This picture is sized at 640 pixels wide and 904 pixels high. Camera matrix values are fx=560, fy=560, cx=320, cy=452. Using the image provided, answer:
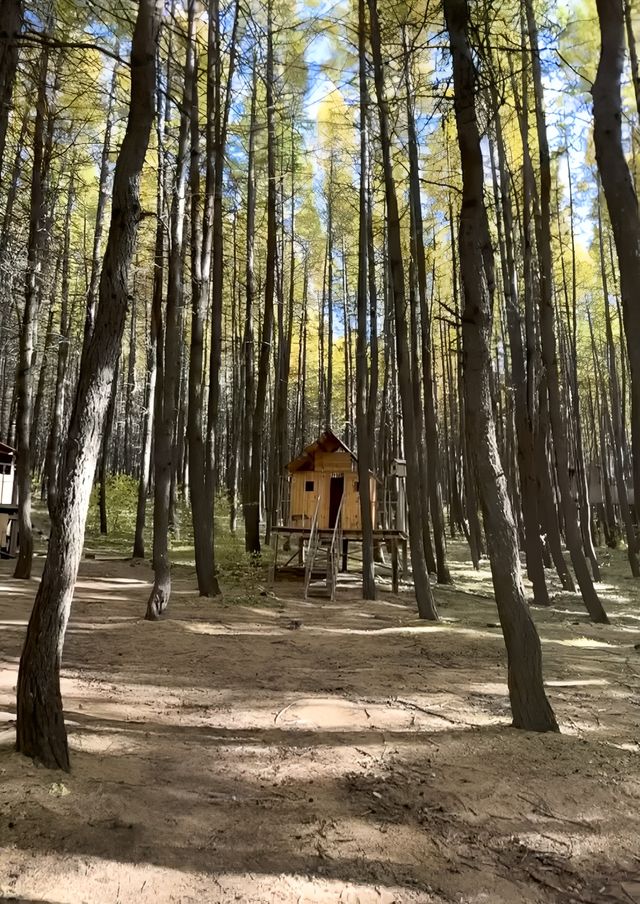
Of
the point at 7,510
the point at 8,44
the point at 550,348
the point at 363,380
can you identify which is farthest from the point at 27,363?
the point at 550,348

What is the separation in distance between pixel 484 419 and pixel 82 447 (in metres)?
3.02

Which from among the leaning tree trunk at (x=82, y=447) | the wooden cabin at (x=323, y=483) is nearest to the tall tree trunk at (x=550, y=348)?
the wooden cabin at (x=323, y=483)

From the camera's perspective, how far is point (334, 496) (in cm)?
1611

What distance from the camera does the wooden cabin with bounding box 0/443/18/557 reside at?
15.4 metres

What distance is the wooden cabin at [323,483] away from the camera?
50.1 ft

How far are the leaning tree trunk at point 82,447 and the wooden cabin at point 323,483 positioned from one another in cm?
1194

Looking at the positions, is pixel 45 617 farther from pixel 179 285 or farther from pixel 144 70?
pixel 179 285

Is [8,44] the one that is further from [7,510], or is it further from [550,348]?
[7,510]

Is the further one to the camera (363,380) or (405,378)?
(363,380)

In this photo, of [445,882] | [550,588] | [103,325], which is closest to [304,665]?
[445,882]

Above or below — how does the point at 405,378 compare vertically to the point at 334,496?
above

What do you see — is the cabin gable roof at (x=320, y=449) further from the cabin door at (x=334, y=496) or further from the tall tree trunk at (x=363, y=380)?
the tall tree trunk at (x=363, y=380)

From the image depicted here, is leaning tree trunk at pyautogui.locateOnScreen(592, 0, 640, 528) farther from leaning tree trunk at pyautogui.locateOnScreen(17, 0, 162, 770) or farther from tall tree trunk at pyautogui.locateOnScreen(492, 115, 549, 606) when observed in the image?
tall tree trunk at pyautogui.locateOnScreen(492, 115, 549, 606)

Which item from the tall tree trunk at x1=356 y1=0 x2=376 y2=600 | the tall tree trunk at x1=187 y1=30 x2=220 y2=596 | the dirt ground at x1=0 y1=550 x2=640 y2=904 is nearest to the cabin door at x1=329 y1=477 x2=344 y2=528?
the tall tree trunk at x1=356 y1=0 x2=376 y2=600
